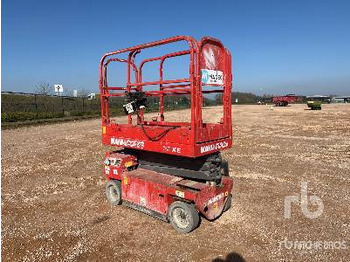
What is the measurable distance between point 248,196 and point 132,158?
2661 millimetres

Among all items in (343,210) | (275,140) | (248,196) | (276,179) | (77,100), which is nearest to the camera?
(343,210)

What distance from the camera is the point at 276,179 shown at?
7.43 meters

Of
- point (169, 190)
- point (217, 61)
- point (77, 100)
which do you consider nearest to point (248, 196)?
point (169, 190)

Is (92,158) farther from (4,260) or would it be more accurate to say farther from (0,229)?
(4,260)
